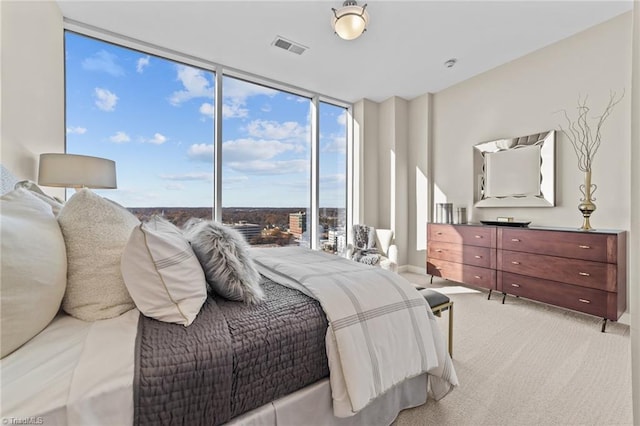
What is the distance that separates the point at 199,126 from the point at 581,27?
171 inches

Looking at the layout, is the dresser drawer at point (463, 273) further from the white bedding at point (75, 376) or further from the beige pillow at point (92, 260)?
the beige pillow at point (92, 260)

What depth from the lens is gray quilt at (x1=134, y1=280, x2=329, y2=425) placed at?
82 cm

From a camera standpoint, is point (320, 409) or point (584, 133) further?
point (584, 133)

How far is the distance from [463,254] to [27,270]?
3.81 metres

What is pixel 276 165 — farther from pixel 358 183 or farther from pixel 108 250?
pixel 108 250

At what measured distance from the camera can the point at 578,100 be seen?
2926mm

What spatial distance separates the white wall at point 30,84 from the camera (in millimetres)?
1786

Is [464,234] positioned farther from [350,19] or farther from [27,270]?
[27,270]

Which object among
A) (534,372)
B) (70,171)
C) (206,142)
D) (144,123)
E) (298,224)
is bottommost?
(534,372)

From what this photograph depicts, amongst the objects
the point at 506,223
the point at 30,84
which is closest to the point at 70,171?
the point at 30,84

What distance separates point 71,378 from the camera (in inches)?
29.2

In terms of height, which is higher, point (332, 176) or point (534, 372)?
point (332, 176)

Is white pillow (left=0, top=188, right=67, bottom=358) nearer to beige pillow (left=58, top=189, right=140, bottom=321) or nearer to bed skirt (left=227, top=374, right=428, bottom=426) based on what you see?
beige pillow (left=58, top=189, right=140, bottom=321)

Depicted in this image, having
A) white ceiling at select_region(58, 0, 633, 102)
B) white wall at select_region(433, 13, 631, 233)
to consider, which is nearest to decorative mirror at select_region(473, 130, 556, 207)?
white wall at select_region(433, 13, 631, 233)
